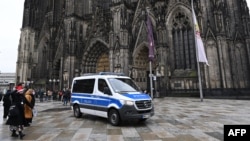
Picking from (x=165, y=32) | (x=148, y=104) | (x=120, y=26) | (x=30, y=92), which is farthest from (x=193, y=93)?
(x=30, y=92)

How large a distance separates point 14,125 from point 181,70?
2110 centimetres

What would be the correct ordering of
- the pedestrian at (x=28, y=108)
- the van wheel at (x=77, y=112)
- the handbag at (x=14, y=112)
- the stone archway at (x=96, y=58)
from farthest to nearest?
1. the stone archway at (x=96, y=58)
2. the van wheel at (x=77, y=112)
3. the pedestrian at (x=28, y=108)
4. the handbag at (x=14, y=112)

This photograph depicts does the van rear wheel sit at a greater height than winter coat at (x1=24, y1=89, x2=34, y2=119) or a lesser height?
lesser

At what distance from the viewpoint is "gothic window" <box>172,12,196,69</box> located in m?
23.9

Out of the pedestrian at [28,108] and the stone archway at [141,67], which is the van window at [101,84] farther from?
the stone archway at [141,67]

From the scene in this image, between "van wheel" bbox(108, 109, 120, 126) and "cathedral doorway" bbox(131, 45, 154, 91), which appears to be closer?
"van wheel" bbox(108, 109, 120, 126)

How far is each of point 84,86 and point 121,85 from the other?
2253 millimetres

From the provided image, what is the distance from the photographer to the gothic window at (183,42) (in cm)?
2392

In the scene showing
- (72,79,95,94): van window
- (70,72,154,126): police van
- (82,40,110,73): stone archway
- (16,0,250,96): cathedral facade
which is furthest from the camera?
(82,40,110,73): stone archway

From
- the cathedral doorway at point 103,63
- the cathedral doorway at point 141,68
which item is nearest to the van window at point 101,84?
the cathedral doorway at point 141,68

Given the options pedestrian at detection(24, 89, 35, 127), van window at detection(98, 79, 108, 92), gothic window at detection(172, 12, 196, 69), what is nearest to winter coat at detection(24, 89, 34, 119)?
pedestrian at detection(24, 89, 35, 127)

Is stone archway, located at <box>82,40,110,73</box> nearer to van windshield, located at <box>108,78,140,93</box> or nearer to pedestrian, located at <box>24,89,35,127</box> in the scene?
van windshield, located at <box>108,78,140,93</box>

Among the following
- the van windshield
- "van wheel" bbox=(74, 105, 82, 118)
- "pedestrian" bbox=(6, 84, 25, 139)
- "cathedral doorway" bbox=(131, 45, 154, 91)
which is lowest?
"van wheel" bbox=(74, 105, 82, 118)

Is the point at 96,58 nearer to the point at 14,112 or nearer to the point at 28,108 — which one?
the point at 28,108
